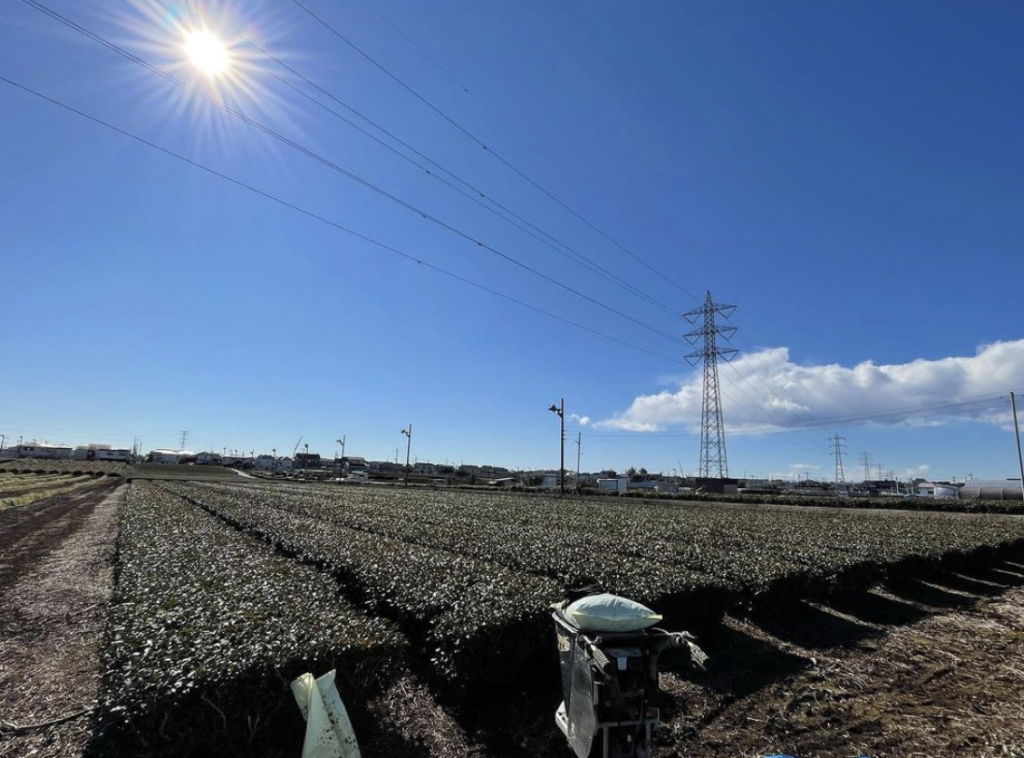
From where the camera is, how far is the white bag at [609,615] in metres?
3.25

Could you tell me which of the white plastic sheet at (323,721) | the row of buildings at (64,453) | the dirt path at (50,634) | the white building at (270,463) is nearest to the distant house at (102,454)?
the row of buildings at (64,453)

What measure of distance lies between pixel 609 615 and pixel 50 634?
9.05m

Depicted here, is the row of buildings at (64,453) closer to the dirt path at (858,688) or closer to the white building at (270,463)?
the white building at (270,463)

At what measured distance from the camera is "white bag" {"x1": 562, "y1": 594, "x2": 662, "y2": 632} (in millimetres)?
3246

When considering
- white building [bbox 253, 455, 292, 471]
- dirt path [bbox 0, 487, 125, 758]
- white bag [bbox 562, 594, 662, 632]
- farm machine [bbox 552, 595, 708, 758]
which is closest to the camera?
farm machine [bbox 552, 595, 708, 758]

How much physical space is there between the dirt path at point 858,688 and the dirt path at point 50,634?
19.0 feet

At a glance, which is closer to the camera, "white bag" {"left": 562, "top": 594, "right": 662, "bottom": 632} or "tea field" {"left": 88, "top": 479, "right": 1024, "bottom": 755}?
"white bag" {"left": 562, "top": 594, "right": 662, "bottom": 632}

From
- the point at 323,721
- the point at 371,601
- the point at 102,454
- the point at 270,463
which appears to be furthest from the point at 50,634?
the point at 102,454

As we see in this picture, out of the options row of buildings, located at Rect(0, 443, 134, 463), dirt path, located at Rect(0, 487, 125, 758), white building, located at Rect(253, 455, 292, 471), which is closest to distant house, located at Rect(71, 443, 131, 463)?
row of buildings, located at Rect(0, 443, 134, 463)

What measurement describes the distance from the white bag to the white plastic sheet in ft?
5.75

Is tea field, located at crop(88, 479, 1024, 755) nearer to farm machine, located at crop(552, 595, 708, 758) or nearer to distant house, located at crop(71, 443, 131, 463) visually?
farm machine, located at crop(552, 595, 708, 758)

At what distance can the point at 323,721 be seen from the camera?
11.0ft

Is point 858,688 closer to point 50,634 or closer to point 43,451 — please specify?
point 50,634

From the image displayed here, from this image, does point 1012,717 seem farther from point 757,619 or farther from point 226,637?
point 226,637
